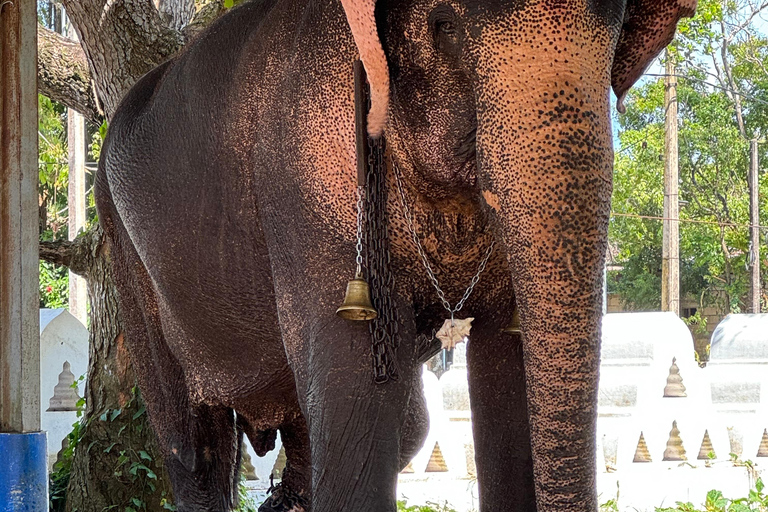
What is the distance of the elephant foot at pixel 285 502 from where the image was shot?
3385 mm

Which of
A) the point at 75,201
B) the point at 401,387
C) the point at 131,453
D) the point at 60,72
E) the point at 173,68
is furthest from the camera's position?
the point at 75,201

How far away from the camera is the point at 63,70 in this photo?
5.21 m

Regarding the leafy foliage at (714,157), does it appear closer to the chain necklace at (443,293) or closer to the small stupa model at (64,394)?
the small stupa model at (64,394)

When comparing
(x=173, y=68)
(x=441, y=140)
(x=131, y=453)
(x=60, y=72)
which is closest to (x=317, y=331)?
(x=441, y=140)

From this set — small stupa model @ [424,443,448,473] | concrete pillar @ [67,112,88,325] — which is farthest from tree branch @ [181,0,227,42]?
concrete pillar @ [67,112,88,325]

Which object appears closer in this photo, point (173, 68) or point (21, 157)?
point (173, 68)

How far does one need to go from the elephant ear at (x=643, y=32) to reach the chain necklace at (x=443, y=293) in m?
0.43

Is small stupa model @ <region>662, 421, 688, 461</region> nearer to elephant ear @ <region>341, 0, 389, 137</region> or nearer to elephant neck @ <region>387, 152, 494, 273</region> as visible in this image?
elephant neck @ <region>387, 152, 494, 273</region>

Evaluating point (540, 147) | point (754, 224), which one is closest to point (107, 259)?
point (540, 147)

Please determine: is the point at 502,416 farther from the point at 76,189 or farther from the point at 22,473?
the point at 76,189

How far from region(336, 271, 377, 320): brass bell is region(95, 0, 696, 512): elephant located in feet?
0.19

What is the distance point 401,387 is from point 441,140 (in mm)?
503

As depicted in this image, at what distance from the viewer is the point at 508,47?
1.86 metres

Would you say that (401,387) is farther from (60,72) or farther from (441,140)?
(60,72)
